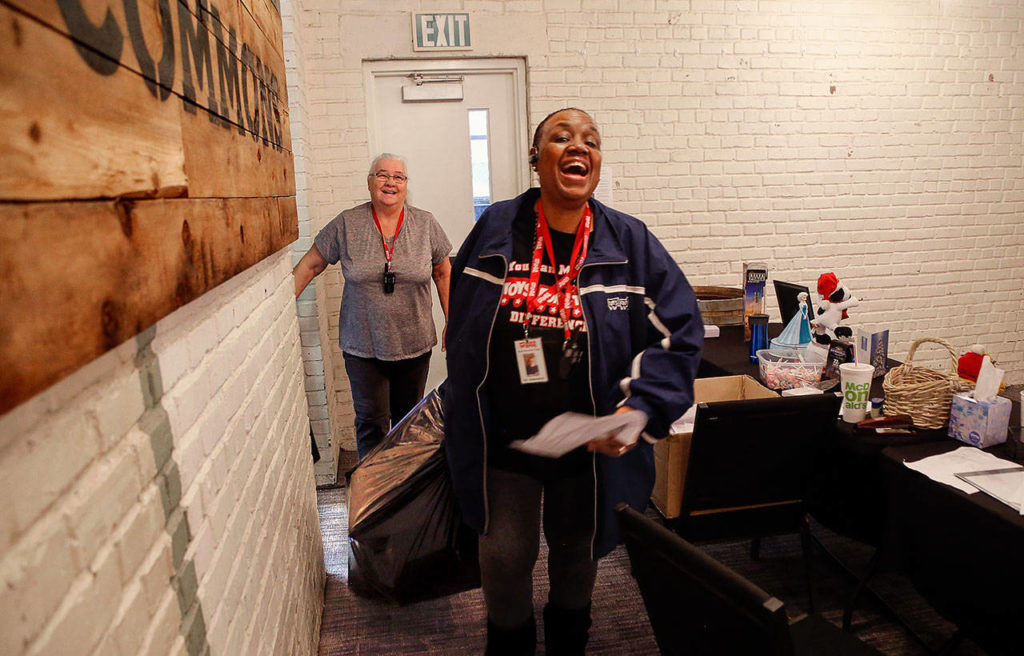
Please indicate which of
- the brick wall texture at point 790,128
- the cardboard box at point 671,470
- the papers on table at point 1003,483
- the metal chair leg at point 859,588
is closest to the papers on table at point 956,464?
the papers on table at point 1003,483

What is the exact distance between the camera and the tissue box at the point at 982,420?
1.89m

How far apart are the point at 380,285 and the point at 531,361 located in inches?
58.1

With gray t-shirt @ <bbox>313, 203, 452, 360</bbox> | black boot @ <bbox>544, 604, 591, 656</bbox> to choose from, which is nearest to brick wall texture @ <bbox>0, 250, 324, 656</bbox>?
black boot @ <bbox>544, 604, 591, 656</bbox>

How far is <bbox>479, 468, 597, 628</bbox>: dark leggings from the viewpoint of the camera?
1.68 metres

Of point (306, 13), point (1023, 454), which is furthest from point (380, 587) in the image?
point (306, 13)

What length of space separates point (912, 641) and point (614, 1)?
11.8 ft

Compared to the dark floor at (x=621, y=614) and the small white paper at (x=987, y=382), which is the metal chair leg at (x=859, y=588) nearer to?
the dark floor at (x=621, y=614)

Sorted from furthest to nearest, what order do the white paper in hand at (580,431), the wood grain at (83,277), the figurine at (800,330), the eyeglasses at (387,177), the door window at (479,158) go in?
the door window at (479,158)
the eyeglasses at (387,177)
the figurine at (800,330)
the white paper in hand at (580,431)
the wood grain at (83,277)

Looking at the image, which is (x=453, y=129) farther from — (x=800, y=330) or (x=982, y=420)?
(x=982, y=420)

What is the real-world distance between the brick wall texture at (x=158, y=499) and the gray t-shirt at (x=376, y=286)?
1.14 meters

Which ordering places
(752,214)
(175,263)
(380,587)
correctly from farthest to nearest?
1. (752,214)
2. (380,587)
3. (175,263)

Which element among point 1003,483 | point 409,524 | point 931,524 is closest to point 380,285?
point 409,524

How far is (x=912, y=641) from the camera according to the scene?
82.4 inches

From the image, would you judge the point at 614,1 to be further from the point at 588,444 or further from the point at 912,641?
the point at 912,641
